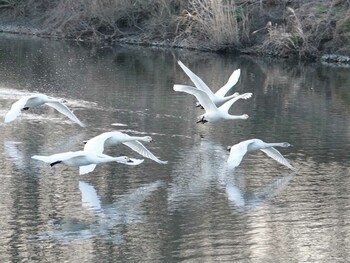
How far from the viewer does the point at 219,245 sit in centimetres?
1410

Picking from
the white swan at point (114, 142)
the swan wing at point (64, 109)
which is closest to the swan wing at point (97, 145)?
the white swan at point (114, 142)

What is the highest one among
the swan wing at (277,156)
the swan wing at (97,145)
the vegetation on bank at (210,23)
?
the vegetation on bank at (210,23)

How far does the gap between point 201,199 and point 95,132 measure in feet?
17.6

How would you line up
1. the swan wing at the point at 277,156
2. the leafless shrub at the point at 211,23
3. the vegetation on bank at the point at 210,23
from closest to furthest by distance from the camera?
the swan wing at the point at 277,156
the leafless shrub at the point at 211,23
the vegetation on bank at the point at 210,23

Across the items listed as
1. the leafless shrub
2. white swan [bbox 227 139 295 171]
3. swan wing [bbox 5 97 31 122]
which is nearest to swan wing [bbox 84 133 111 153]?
white swan [bbox 227 139 295 171]

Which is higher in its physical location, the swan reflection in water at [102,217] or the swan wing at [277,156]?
the swan wing at [277,156]

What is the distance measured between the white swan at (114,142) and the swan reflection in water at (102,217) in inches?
24.2

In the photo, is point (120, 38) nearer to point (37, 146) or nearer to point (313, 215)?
point (37, 146)

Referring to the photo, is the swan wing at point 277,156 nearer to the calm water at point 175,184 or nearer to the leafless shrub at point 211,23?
the calm water at point 175,184

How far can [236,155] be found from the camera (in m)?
16.9

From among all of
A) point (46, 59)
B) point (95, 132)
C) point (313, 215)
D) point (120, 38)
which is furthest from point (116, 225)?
point (120, 38)

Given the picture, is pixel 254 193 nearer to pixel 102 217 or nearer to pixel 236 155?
pixel 236 155

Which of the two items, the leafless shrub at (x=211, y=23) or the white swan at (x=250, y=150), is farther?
the leafless shrub at (x=211, y=23)

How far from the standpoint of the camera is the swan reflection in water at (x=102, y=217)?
47.0 ft
